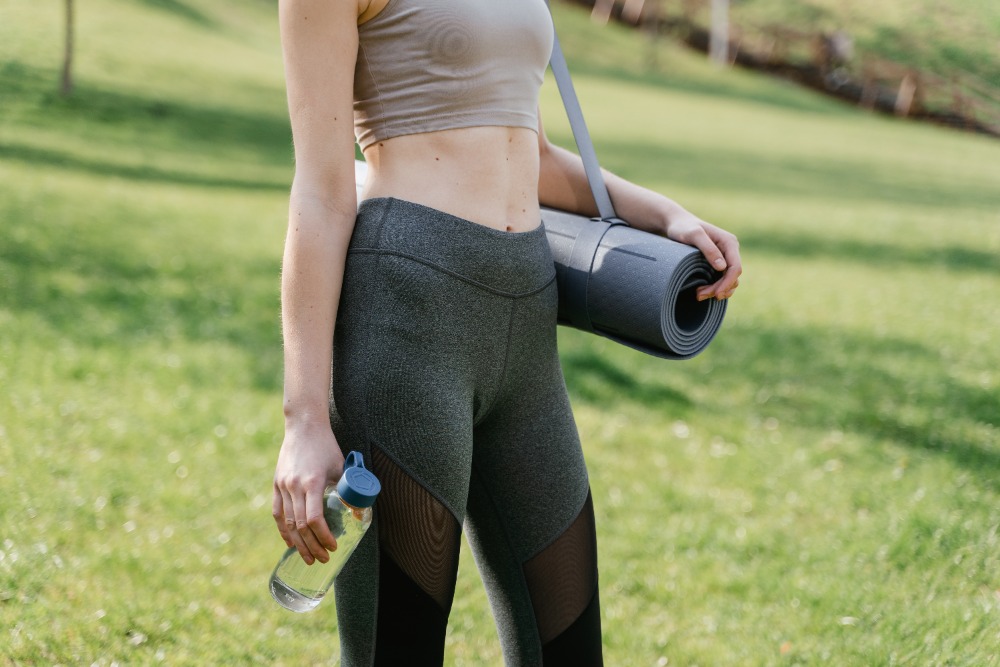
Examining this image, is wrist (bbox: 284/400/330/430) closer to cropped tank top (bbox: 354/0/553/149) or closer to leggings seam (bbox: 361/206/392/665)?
leggings seam (bbox: 361/206/392/665)

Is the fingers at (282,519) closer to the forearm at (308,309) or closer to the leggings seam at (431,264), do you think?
the forearm at (308,309)

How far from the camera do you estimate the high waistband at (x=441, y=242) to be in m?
1.75

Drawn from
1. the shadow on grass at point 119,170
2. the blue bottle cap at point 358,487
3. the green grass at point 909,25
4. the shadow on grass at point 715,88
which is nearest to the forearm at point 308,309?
the blue bottle cap at point 358,487

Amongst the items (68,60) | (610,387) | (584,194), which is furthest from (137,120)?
(584,194)

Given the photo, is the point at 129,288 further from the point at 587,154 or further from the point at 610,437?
the point at 587,154

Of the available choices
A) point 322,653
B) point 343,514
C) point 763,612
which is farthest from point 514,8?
point 763,612

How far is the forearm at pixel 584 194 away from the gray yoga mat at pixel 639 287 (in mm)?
104

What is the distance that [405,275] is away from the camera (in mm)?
1739

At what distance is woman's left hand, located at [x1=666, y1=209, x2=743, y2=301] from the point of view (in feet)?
6.73

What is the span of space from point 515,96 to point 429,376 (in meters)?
0.56

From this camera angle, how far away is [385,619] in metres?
1.79

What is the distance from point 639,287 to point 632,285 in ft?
0.05

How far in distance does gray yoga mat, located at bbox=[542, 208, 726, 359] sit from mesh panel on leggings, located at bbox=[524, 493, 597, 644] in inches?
16.1

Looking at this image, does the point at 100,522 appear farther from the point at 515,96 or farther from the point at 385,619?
the point at 515,96
